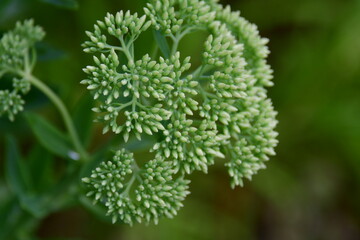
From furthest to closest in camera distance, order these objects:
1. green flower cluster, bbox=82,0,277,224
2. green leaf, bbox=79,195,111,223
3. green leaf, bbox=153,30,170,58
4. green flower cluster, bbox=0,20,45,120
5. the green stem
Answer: green leaf, bbox=79,195,111,223 < the green stem < green flower cluster, bbox=0,20,45,120 < green leaf, bbox=153,30,170,58 < green flower cluster, bbox=82,0,277,224

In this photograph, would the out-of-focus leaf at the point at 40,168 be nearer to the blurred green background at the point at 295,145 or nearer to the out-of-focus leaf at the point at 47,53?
the out-of-focus leaf at the point at 47,53

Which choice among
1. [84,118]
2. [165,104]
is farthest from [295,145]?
[165,104]

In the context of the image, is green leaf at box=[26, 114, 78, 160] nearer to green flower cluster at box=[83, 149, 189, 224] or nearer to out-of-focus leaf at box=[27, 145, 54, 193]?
out-of-focus leaf at box=[27, 145, 54, 193]

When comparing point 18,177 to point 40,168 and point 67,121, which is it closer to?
point 40,168

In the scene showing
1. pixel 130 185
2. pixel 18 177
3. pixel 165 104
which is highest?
pixel 165 104

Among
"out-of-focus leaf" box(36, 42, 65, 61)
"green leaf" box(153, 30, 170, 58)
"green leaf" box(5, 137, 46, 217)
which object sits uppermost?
"green leaf" box(153, 30, 170, 58)

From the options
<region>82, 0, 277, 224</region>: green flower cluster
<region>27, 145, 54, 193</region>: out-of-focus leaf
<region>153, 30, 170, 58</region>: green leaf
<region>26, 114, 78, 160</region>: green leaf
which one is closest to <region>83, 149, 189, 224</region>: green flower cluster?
<region>82, 0, 277, 224</region>: green flower cluster

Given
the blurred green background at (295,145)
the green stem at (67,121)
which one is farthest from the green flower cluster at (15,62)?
the blurred green background at (295,145)
